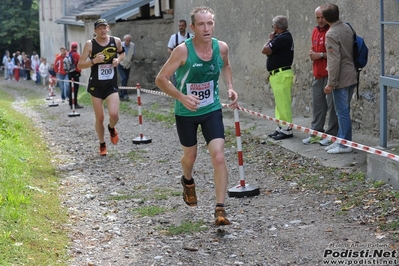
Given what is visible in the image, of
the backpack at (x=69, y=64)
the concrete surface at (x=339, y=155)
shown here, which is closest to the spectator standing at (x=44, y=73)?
the backpack at (x=69, y=64)

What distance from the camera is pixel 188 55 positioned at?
638 cm

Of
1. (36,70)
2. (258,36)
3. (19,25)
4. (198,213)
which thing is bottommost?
(198,213)

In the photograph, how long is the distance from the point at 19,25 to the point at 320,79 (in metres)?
45.6

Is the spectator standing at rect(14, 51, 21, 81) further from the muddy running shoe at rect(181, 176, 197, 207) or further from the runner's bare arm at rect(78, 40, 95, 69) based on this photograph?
the muddy running shoe at rect(181, 176, 197, 207)

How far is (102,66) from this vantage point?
35.1 ft

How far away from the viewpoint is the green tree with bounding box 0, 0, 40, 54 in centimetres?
5200

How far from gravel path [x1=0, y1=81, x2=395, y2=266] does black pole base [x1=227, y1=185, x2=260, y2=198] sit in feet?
0.23

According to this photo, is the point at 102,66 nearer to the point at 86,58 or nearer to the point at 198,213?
the point at 86,58

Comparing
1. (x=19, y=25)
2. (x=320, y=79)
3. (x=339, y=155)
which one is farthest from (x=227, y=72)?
(x=19, y=25)

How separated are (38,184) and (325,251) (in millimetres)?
4242

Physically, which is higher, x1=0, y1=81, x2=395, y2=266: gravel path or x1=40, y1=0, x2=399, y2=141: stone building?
x1=40, y1=0, x2=399, y2=141: stone building

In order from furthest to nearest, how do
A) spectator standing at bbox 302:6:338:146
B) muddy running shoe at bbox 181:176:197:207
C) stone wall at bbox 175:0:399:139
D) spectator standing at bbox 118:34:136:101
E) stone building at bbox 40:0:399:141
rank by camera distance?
spectator standing at bbox 118:34:136:101, stone building at bbox 40:0:399:141, stone wall at bbox 175:0:399:139, spectator standing at bbox 302:6:338:146, muddy running shoe at bbox 181:176:197:207

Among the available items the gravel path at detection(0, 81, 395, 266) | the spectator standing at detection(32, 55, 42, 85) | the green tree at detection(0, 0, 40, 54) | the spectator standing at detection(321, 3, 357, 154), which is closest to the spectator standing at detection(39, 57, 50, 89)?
the spectator standing at detection(32, 55, 42, 85)

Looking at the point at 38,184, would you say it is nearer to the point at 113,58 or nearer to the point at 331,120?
the point at 113,58
